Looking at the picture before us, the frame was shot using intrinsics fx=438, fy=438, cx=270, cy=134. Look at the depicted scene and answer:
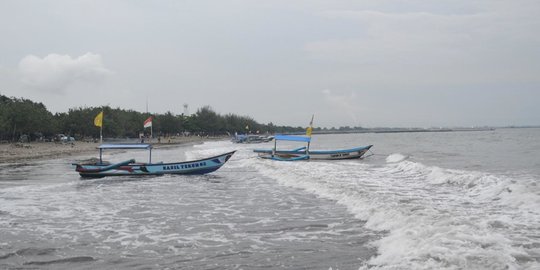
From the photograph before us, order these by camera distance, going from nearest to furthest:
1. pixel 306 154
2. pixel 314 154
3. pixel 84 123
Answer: pixel 306 154, pixel 314 154, pixel 84 123

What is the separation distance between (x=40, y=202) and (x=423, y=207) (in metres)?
11.7

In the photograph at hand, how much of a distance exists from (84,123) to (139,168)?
2580 inches

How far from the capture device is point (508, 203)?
12250 mm

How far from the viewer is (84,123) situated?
81875 mm

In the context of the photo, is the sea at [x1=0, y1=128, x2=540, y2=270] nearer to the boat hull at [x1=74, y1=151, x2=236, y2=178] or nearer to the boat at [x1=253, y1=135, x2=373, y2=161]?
the boat hull at [x1=74, y1=151, x2=236, y2=178]

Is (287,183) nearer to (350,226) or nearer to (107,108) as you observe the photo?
(350,226)

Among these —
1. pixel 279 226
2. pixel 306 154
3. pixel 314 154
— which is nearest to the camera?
pixel 279 226

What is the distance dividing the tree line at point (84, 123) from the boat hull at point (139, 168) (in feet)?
122

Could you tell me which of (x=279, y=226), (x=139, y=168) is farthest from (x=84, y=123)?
(x=279, y=226)

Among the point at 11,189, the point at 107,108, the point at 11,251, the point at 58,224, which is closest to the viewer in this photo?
the point at 11,251

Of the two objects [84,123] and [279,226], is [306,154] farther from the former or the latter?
[84,123]

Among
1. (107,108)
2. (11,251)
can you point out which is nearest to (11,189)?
(11,251)

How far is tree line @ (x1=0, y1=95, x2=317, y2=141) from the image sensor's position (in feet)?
192

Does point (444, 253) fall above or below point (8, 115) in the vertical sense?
below
